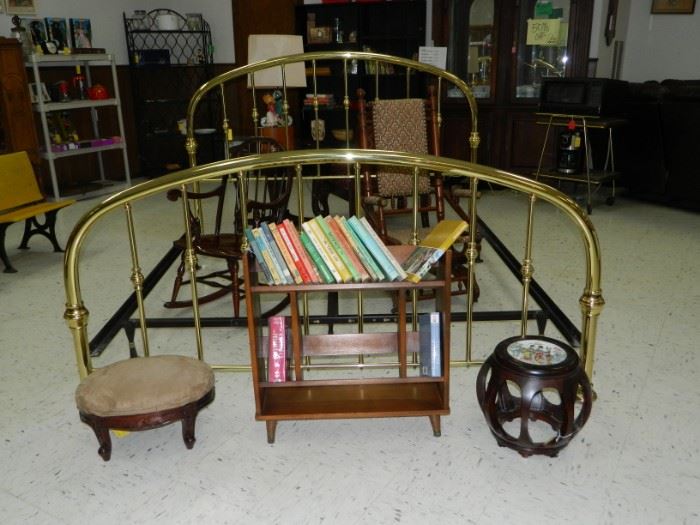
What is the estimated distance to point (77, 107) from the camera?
19.9 feet

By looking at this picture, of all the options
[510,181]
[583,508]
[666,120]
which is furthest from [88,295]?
[666,120]

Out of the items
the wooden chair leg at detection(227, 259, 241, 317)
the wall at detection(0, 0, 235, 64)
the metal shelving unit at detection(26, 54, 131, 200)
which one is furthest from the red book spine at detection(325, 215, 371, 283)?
the wall at detection(0, 0, 235, 64)

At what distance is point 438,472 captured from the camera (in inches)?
81.0

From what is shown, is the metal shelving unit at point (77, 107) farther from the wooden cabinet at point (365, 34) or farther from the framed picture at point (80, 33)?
the wooden cabinet at point (365, 34)

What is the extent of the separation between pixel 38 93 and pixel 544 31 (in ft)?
15.1

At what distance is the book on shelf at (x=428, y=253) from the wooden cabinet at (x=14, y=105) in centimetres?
458

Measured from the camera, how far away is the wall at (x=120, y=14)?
6148mm

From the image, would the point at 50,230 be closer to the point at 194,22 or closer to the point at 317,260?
the point at 317,260

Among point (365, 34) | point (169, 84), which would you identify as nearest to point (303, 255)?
point (365, 34)

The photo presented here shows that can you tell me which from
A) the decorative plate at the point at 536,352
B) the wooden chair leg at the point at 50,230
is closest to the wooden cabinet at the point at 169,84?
the wooden chair leg at the point at 50,230

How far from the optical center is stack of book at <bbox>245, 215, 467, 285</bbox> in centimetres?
207

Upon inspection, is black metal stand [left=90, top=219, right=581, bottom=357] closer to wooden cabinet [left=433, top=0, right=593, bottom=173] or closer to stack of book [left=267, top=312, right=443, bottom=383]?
stack of book [left=267, top=312, right=443, bottom=383]

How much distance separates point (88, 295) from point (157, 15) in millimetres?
4267

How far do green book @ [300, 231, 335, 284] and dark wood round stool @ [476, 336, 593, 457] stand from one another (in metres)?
0.63
